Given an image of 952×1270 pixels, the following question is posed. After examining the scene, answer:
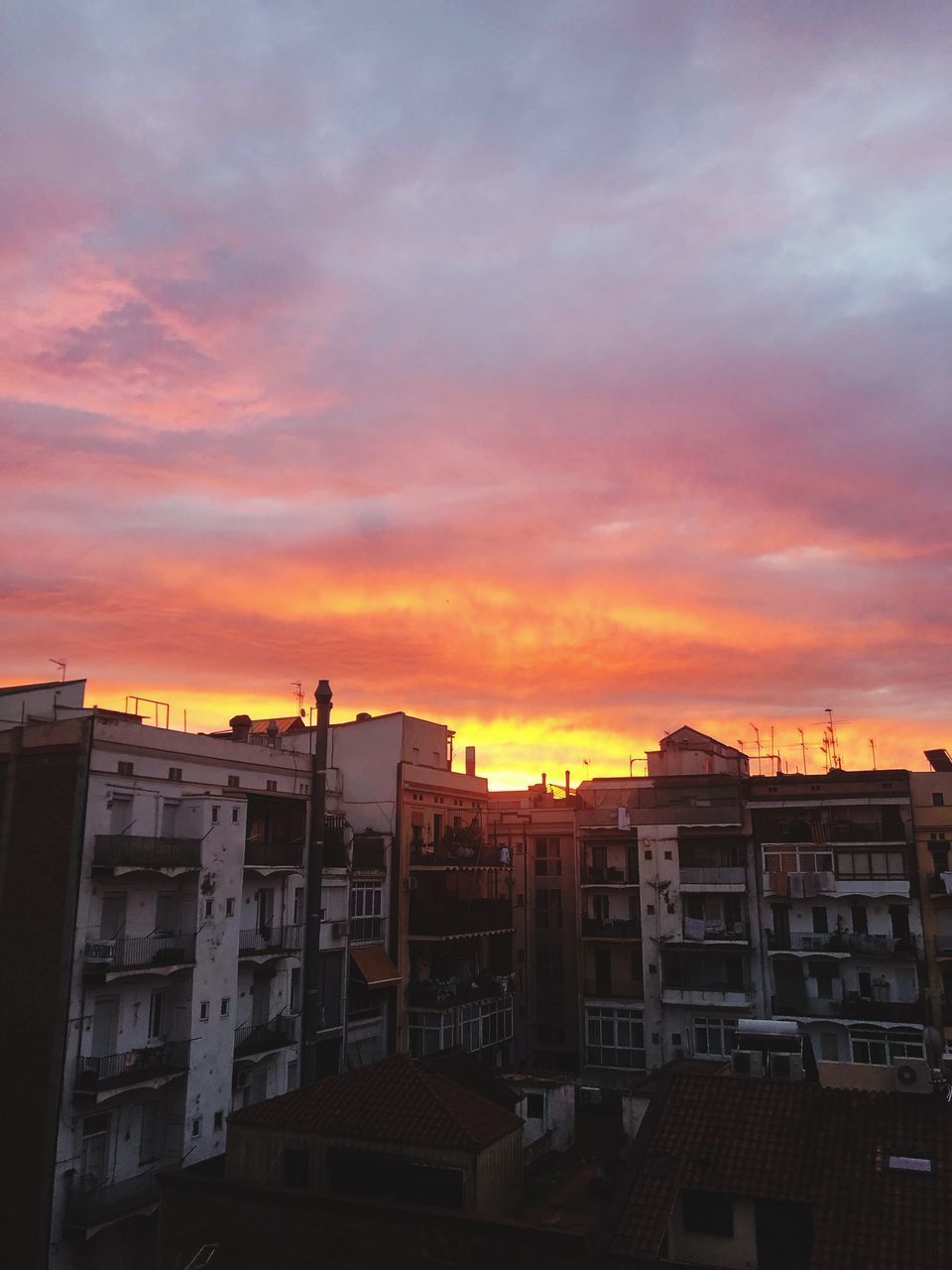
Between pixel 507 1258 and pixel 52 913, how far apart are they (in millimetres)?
19745

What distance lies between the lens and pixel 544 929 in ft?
208

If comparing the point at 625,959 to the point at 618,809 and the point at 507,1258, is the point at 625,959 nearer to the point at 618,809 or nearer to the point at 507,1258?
the point at 618,809

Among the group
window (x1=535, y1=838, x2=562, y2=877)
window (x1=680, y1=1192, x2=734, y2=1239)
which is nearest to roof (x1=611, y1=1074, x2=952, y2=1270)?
window (x1=680, y1=1192, x2=734, y2=1239)

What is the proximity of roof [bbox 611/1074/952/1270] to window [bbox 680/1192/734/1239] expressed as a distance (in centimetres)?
41

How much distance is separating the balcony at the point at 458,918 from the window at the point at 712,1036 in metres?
12.4

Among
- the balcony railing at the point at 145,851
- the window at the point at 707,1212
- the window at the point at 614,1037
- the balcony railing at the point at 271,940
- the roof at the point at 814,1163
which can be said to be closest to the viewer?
the roof at the point at 814,1163

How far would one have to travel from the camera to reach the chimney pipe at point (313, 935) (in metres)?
42.6

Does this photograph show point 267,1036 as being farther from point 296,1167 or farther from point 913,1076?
point 913,1076

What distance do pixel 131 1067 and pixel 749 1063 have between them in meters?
21.4

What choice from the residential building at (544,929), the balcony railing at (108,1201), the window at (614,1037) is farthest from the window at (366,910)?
the balcony railing at (108,1201)

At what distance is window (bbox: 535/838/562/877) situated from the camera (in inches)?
2530

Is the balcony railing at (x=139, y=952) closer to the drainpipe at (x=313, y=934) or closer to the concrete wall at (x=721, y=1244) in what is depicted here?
the drainpipe at (x=313, y=934)

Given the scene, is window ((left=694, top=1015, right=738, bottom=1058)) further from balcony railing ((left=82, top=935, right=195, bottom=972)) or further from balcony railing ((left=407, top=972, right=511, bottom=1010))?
balcony railing ((left=82, top=935, right=195, bottom=972))

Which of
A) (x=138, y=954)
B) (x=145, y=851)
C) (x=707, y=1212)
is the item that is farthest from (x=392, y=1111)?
(x=145, y=851)
